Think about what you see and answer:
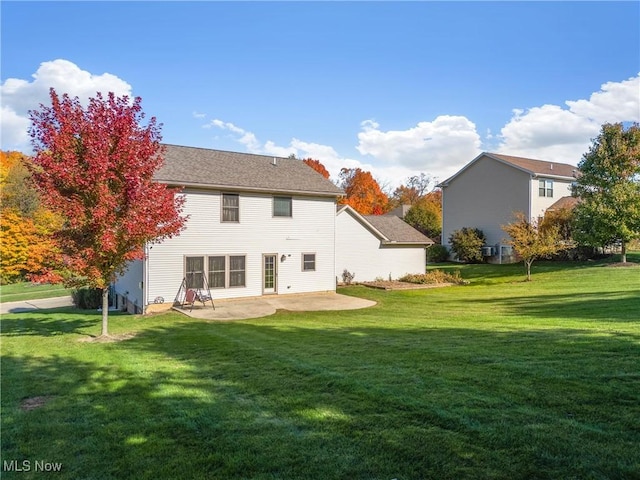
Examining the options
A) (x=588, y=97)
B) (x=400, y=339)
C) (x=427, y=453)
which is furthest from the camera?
(x=588, y=97)

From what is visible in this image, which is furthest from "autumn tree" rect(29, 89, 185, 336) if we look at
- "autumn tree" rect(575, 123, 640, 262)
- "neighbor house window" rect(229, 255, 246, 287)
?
"autumn tree" rect(575, 123, 640, 262)

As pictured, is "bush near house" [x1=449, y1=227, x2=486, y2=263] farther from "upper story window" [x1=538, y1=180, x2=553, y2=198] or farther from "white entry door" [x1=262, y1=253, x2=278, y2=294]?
"white entry door" [x1=262, y1=253, x2=278, y2=294]

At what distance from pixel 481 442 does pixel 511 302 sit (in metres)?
13.8

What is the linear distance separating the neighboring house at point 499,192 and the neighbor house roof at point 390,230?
30.7ft

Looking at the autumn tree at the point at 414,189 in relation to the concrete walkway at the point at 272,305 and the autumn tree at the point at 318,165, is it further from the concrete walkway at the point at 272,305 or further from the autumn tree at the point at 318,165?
the concrete walkway at the point at 272,305

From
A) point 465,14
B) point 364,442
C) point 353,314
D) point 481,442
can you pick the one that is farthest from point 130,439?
point 465,14

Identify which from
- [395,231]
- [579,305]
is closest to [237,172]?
[395,231]

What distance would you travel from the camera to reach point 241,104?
20984 mm

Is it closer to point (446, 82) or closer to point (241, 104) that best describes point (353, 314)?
point (446, 82)

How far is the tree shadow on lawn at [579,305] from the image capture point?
11.1 meters

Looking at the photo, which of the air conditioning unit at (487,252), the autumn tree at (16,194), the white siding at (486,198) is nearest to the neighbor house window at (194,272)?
the air conditioning unit at (487,252)

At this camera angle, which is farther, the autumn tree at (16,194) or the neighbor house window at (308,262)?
the autumn tree at (16,194)

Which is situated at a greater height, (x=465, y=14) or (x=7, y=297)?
(x=465, y=14)

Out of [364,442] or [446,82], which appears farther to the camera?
[446,82]
